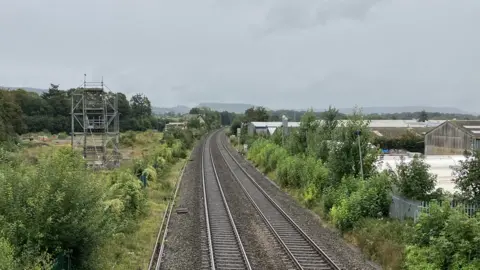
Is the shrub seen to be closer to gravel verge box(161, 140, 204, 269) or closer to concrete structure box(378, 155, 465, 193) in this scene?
concrete structure box(378, 155, 465, 193)

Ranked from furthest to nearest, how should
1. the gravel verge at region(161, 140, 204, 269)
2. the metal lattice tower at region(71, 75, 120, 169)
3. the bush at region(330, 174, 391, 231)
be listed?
the metal lattice tower at region(71, 75, 120, 169) → the bush at region(330, 174, 391, 231) → the gravel verge at region(161, 140, 204, 269)

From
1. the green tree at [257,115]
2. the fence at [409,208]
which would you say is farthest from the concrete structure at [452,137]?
the green tree at [257,115]

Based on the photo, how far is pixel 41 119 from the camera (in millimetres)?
102812

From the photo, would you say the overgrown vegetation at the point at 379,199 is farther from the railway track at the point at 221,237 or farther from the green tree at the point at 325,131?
the railway track at the point at 221,237

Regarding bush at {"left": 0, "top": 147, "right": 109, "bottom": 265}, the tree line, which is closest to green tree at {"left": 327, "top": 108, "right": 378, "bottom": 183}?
bush at {"left": 0, "top": 147, "right": 109, "bottom": 265}

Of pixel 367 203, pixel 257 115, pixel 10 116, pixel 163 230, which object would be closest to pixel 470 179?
pixel 367 203

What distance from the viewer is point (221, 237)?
16.5 meters

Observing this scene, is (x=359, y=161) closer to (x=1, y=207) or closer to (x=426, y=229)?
(x=426, y=229)

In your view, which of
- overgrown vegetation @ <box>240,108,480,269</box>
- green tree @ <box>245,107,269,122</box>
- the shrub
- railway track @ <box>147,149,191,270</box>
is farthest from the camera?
green tree @ <box>245,107,269,122</box>

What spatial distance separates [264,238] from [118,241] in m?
5.26

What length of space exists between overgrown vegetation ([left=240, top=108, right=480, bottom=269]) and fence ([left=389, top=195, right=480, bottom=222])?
0.24 m

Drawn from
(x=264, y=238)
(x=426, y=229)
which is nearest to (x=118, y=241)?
(x=264, y=238)

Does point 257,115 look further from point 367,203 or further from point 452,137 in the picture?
point 367,203

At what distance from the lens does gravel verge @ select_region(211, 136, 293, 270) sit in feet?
45.0
